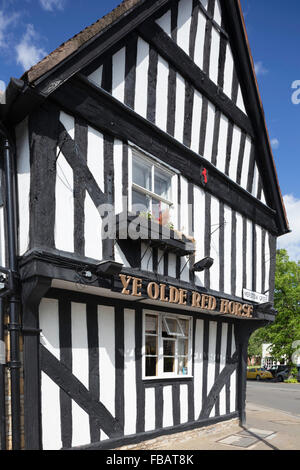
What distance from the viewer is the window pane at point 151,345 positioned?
736 cm

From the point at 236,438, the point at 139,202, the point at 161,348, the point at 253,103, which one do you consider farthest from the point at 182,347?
the point at 253,103

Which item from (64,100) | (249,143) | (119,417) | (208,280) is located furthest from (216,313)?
(64,100)

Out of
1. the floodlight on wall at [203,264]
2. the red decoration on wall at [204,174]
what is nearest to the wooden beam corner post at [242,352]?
the floodlight on wall at [203,264]

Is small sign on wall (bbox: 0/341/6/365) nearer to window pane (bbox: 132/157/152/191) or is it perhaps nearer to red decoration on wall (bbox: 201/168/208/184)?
window pane (bbox: 132/157/152/191)

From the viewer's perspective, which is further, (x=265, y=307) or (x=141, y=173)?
(x=265, y=307)

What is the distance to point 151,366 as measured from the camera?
24.2 feet

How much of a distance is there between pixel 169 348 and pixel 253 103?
631 cm

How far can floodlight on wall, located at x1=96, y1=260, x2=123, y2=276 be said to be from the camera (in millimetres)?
5930

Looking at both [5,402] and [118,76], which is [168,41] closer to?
[118,76]

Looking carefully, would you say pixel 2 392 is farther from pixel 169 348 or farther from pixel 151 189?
pixel 151 189

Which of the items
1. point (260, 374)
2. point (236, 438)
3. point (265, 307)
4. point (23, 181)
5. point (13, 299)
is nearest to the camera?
point (13, 299)

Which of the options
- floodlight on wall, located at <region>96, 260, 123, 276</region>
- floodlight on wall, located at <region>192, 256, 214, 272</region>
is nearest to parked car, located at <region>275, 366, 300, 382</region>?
floodlight on wall, located at <region>192, 256, 214, 272</region>

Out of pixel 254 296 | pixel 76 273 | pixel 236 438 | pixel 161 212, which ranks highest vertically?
pixel 161 212

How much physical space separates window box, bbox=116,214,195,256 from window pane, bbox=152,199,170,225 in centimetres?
15
